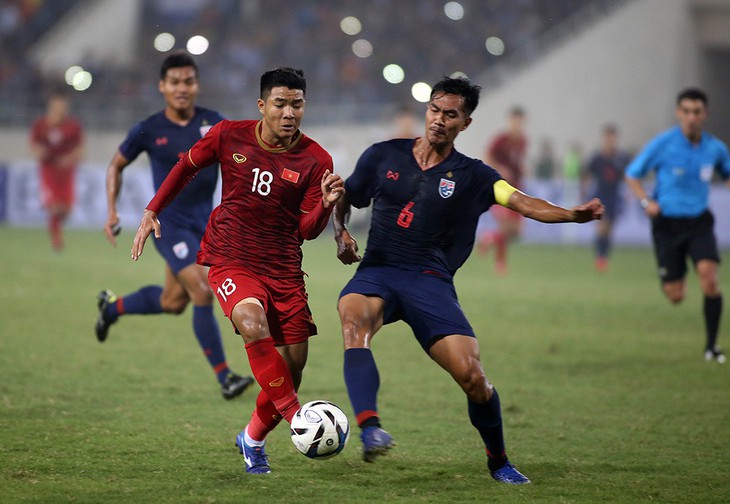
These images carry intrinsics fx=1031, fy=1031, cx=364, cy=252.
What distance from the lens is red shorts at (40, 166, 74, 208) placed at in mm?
20109

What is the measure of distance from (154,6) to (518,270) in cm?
1724

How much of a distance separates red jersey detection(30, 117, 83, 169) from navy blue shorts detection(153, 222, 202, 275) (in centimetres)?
1281

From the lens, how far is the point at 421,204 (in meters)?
5.80

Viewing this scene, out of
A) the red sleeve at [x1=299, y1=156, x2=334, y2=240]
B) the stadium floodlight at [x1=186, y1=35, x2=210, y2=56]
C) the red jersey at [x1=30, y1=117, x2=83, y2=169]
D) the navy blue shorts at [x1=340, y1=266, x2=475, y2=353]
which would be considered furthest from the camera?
the stadium floodlight at [x1=186, y1=35, x2=210, y2=56]

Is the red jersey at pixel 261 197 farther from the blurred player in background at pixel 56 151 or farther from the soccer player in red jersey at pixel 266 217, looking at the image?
the blurred player in background at pixel 56 151

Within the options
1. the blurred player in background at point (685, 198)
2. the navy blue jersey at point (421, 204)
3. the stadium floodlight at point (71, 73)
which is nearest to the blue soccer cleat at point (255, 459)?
the navy blue jersey at point (421, 204)

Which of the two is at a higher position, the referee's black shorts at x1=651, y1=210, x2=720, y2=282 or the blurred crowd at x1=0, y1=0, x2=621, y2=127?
the blurred crowd at x1=0, y1=0, x2=621, y2=127

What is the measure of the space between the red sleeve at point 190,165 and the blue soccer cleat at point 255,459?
4.59 feet

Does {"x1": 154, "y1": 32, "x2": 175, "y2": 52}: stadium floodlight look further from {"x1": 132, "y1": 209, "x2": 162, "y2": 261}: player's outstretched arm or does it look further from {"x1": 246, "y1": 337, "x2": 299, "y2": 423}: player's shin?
{"x1": 246, "y1": 337, "x2": 299, "y2": 423}: player's shin

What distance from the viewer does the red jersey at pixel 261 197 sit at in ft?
18.6

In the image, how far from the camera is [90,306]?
12430 millimetres

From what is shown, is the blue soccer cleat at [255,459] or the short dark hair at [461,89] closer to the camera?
the blue soccer cleat at [255,459]

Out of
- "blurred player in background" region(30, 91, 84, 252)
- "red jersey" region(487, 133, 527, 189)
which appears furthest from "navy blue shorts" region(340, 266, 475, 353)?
"blurred player in background" region(30, 91, 84, 252)

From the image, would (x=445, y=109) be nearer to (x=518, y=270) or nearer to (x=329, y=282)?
(x=329, y=282)
